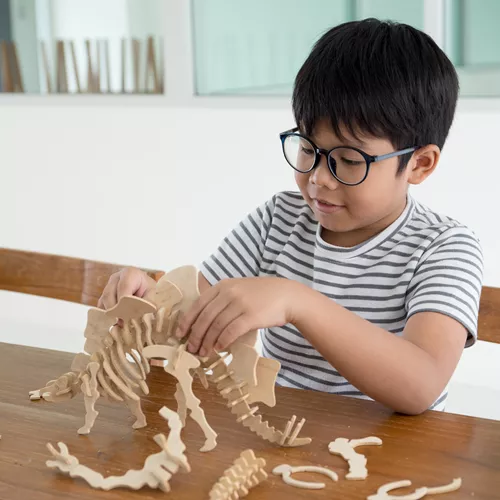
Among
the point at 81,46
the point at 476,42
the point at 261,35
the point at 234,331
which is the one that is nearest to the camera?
the point at 234,331

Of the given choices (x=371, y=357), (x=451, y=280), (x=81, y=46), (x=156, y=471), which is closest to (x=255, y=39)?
(x=81, y=46)

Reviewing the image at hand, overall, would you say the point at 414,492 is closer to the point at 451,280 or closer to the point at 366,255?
the point at 451,280

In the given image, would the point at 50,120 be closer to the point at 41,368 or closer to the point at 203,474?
the point at 41,368

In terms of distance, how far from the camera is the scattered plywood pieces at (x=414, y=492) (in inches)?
34.9

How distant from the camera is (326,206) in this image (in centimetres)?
130

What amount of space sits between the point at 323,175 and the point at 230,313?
12.8 inches

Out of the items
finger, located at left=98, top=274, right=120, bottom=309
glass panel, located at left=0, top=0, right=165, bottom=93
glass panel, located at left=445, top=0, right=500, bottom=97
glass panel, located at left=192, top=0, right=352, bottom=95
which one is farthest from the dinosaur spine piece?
glass panel, located at left=0, top=0, right=165, bottom=93

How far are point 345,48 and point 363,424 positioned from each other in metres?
0.55

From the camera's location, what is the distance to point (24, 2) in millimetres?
3678

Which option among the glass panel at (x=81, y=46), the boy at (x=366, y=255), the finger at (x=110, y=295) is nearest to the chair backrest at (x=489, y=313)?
the boy at (x=366, y=255)

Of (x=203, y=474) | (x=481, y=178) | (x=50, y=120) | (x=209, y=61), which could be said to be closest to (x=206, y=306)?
(x=203, y=474)

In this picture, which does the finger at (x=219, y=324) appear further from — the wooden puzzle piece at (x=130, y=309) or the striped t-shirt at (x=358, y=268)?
the striped t-shirt at (x=358, y=268)

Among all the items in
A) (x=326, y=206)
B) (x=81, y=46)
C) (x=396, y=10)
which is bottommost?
(x=326, y=206)

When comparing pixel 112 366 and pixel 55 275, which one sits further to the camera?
pixel 55 275
